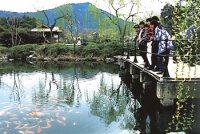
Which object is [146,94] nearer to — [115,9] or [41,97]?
[41,97]

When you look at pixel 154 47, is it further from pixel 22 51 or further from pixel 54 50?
pixel 22 51

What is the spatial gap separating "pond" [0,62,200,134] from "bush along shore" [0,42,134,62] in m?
16.7

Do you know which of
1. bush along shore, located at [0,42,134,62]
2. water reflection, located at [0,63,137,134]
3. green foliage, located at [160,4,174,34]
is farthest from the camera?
bush along shore, located at [0,42,134,62]

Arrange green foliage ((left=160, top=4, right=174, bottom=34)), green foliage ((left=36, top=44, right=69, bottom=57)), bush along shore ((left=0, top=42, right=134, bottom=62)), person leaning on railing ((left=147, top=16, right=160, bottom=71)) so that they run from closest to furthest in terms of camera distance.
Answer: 1. green foliage ((left=160, top=4, right=174, bottom=34))
2. person leaning on railing ((left=147, top=16, right=160, bottom=71))
3. bush along shore ((left=0, top=42, right=134, bottom=62))
4. green foliage ((left=36, top=44, right=69, bottom=57))

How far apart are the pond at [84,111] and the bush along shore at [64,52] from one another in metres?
16.7

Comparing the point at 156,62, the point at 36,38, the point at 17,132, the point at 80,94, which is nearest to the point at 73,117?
the point at 17,132

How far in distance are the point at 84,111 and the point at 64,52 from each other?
25.0 m

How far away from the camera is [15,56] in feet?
126

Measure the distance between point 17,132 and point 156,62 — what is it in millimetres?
4667

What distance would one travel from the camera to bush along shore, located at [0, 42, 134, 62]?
3469 centimetres

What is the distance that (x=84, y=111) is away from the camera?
457 inches

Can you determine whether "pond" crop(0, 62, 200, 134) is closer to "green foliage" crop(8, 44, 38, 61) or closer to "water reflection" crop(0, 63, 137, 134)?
"water reflection" crop(0, 63, 137, 134)

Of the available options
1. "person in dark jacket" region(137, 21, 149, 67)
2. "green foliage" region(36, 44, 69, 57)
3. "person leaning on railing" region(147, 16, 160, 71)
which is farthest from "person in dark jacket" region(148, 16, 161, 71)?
"green foliage" region(36, 44, 69, 57)

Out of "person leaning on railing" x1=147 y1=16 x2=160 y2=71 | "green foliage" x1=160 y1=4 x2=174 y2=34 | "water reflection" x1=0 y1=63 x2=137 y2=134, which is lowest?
"water reflection" x1=0 y1=63 x2=137 y2=134
